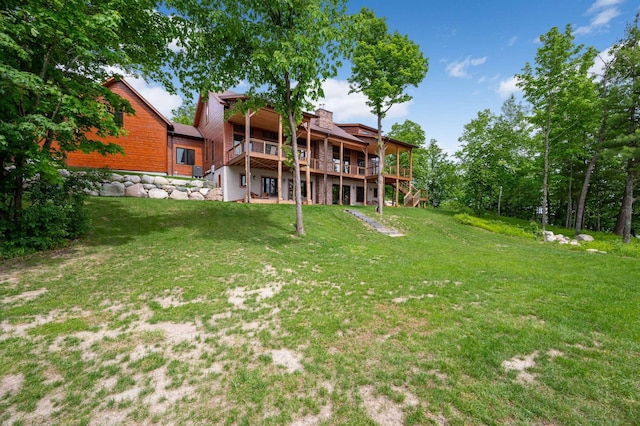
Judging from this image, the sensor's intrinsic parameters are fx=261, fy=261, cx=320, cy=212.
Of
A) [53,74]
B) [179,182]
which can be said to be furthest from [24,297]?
[179,182]

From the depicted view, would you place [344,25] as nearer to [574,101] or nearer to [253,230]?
[253,230]

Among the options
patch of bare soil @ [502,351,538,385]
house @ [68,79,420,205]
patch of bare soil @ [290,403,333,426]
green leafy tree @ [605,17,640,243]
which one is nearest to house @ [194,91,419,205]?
house @ [68,79,420,205]

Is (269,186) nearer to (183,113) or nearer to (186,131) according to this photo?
(186,131)

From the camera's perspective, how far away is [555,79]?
16.4 metres

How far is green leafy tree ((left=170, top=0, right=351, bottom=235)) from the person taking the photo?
8812 mm

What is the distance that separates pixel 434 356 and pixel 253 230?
892cm

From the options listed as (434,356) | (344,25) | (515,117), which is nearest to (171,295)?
(434,356)

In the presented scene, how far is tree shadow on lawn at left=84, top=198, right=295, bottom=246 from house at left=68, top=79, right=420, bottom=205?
3448 millimetres

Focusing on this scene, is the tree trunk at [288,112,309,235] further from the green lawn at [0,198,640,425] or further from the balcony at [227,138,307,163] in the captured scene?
the balcony at [227,138,307,163]

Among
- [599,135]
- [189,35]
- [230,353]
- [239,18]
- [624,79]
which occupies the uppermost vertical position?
[624,79]

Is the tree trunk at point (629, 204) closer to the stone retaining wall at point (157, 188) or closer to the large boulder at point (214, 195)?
the large boulder at point (214, 195)

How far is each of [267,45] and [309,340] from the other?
980 cm

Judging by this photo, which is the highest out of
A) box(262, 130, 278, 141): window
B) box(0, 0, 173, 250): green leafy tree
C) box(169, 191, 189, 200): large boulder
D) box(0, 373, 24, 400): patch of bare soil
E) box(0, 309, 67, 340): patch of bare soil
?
box(262, 130, 278, 141): window

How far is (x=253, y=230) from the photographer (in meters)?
11.1
